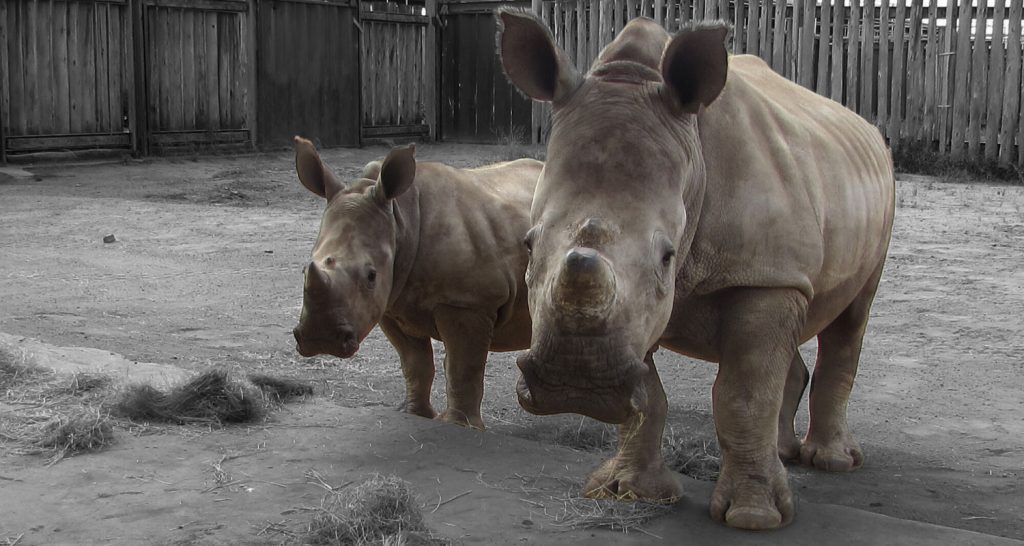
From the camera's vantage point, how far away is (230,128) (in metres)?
17.6

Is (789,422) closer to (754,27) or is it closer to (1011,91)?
(1011,91)

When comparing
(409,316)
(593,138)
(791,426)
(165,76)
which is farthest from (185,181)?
(593,138)

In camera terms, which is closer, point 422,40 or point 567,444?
point 567,444

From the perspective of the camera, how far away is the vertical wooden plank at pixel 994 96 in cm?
1382

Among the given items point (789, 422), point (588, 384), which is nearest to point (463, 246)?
point (789, 422)

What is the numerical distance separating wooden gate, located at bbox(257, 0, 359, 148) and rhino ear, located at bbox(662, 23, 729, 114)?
15.2m

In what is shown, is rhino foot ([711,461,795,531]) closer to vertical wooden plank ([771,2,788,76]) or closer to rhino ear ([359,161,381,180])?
rhino ear ([359,161,381,180])

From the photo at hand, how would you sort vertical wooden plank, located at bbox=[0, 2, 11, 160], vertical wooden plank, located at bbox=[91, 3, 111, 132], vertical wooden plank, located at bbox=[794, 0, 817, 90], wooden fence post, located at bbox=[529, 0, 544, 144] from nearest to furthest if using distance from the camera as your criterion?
vertical wooden plank, located at bbox=[0, 2, 11, 160], vertical wooden plank, located at bbox=[794, 0, 817, 90], vertical wooden plank, located at bbox=[91, 3, 111, 132], wooden fence post, located at bbox=[529, 0, 544, 144]

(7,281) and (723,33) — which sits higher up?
(723,33)

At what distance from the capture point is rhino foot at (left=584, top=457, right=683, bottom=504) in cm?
387

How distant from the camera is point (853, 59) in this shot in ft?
48.7

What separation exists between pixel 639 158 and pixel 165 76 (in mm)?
14476

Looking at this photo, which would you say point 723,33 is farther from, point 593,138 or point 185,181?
point 185,181

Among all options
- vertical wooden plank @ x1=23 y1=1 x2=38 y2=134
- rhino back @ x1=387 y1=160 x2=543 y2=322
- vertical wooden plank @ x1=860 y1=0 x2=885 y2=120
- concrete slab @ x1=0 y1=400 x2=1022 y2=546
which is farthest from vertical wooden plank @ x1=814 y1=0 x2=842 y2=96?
concrete slab @ x1=0 y1=400 x2=1022 y2=546
